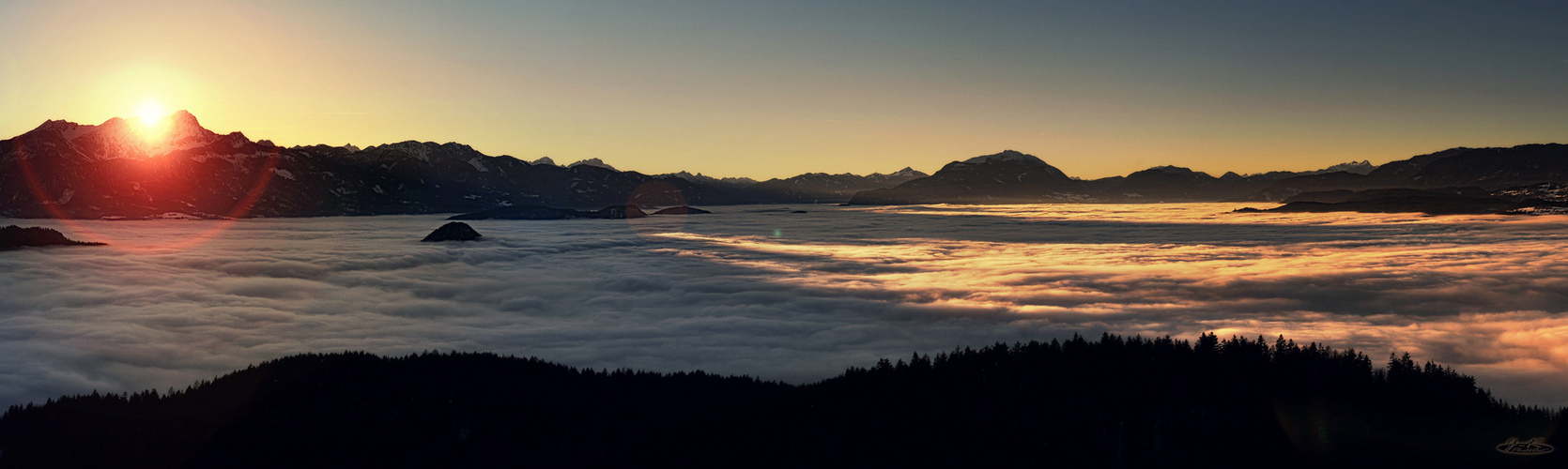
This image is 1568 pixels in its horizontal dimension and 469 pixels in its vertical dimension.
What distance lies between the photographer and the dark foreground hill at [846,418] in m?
26.0

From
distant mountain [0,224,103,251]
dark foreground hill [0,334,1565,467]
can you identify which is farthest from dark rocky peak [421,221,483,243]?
dark foreground hill [0,334,1565,467]

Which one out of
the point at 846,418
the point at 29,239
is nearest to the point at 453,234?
the point at 29,239

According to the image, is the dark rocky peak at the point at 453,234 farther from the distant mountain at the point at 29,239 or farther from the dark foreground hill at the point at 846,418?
the dark foreground hill at the point at 846,418

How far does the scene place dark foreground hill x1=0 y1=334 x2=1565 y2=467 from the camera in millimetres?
26047

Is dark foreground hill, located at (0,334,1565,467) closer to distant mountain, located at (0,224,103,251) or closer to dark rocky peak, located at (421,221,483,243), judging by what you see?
distant mountain, located at (0,224,103,251)

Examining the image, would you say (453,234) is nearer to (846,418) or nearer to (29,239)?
(29,239)

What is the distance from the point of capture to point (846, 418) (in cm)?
2902

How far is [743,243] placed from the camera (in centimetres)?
16438

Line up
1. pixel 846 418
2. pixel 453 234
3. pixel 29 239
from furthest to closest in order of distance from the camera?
pixel 453 234 < pixel 29 239 < pixel 846 418

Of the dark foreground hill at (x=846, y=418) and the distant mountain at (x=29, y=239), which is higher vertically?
the distant mountain at (x=29, y=239)

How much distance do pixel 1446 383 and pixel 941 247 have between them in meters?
108

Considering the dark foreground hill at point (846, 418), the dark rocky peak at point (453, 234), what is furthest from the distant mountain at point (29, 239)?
the dark foreground hill at point (846, 418)

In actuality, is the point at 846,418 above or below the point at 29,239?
below

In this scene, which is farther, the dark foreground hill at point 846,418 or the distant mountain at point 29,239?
the distant mountain at point 29,239
